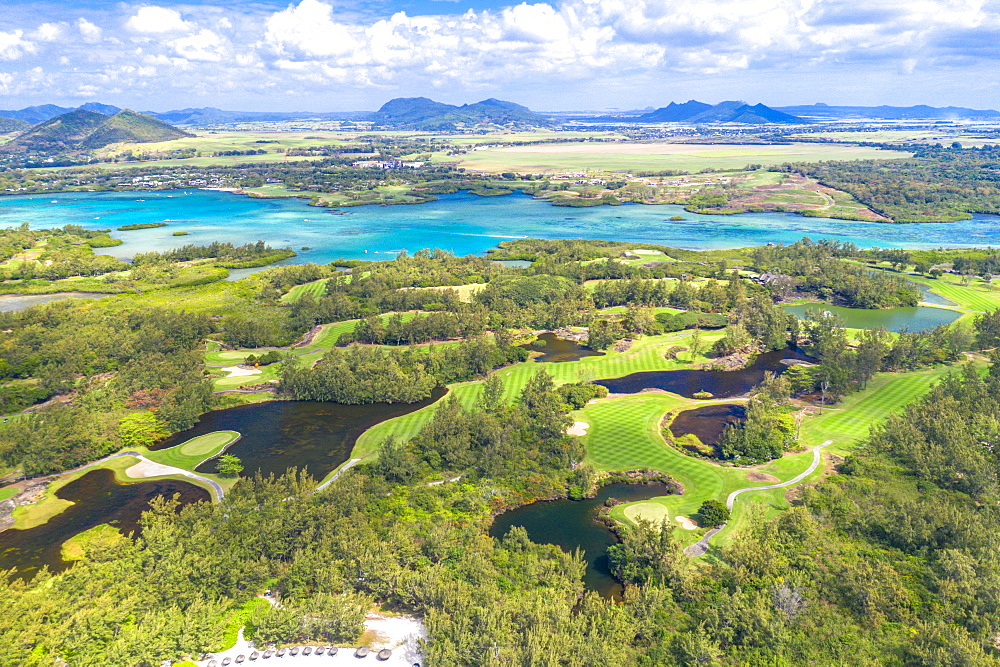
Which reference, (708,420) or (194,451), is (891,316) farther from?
(194,451)

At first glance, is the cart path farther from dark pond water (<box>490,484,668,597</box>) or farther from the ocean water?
the ocean water

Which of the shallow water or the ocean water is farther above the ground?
the ocean water

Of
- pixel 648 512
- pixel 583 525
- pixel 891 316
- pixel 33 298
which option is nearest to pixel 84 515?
pixel 583 525

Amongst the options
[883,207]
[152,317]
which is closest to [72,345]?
[152,317]

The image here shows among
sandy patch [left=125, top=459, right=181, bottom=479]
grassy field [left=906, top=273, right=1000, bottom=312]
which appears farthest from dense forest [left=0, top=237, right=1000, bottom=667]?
grassy field [left=906, top=273, right=1000, bottom=312]

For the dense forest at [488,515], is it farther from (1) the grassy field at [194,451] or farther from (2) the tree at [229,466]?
(2) the tree at [229,466]
